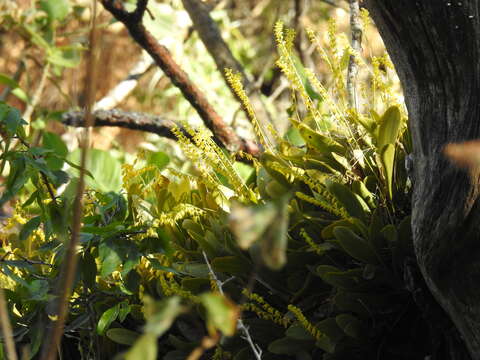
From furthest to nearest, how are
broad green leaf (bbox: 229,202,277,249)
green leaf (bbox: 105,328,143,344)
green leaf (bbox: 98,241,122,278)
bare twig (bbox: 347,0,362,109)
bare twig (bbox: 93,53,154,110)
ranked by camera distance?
bare twig (bbox: 93,53,154,110), bare twig (bbox: 347,0,362,109), green leaf (bbox: 105,328,143,344), green leaf (bbox: 98,241,122,278), broad green leaf (bbox: 229,202,277,249)

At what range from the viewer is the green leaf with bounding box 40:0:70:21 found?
3.28 metres

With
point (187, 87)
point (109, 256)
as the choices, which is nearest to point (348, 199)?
point (109, 256)

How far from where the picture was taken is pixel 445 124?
1036 mm

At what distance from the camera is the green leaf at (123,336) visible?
1.42 meters

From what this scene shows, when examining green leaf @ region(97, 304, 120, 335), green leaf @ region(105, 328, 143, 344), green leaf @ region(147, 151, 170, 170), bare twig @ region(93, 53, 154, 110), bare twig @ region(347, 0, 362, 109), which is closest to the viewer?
green leaf @ region(97, 304, 120, 335)

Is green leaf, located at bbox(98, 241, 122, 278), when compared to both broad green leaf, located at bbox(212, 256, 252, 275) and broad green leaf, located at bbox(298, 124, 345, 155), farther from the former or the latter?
broad green leaf, located at bbox(298, 124, 345, 155)

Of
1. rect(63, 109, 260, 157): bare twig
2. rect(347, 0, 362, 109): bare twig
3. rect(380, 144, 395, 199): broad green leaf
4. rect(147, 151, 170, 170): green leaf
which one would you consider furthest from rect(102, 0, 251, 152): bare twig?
rect(380, 144, 395, 199): broad green leaf

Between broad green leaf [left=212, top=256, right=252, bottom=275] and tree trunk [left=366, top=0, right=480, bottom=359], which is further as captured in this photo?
broad green leaf [left=212, top=256, right=252, bottom=275]

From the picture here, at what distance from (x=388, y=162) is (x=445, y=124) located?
21 cm

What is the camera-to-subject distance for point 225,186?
5.13 ft

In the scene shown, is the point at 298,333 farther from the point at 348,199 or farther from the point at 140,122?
the point at 140,122

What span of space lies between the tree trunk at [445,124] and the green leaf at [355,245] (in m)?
0.13

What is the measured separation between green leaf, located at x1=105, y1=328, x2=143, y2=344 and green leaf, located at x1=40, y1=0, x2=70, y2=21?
2263 millimetres

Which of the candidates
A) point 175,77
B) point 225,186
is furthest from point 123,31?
point 225,186
